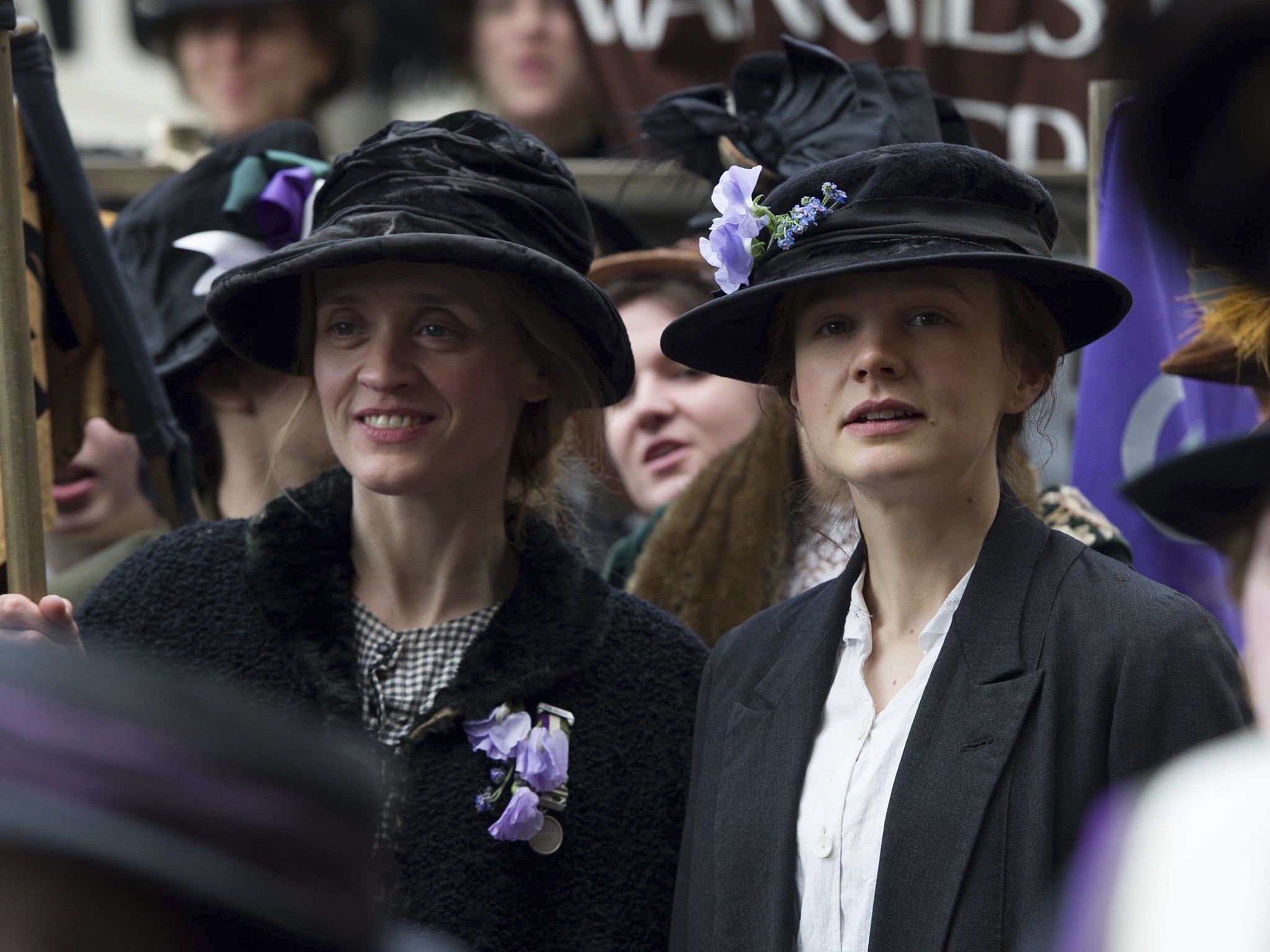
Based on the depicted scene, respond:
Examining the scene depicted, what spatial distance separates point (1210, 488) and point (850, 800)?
3.59 feet

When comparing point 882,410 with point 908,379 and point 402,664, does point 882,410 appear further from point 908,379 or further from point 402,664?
point 402,664

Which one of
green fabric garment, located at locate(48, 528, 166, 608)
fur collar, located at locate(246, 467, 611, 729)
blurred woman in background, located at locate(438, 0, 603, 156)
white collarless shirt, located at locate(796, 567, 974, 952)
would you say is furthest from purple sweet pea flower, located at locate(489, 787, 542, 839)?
blurred woman in background, located at locate(438, 0, 603, 156)

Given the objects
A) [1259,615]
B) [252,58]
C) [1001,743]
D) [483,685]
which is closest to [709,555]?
[483,685]

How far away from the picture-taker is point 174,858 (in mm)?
905

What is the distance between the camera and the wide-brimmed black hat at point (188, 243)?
3727 millimetres

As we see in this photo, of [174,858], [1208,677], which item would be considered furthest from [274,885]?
[1208,677]

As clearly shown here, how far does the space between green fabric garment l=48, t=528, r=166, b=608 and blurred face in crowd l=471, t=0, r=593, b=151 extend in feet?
8.20

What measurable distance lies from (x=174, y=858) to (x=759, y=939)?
1522 millimetres

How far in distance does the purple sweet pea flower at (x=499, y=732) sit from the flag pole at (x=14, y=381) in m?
0.76

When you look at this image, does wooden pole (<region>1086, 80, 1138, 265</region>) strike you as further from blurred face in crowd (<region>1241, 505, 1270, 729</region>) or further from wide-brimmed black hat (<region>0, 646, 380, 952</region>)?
wide-brimmed black hat (<region>0, 646, 380, 952</region>)

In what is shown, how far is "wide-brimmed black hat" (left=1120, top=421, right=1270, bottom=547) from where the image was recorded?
48.9 inches

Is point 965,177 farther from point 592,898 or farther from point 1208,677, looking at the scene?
point 592,898

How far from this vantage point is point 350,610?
2893 millimetres

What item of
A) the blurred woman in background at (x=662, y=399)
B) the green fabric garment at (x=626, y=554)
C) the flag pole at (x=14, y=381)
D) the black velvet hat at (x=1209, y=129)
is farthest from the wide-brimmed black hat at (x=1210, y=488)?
the blurred woman in background at (x=662, y=399)
